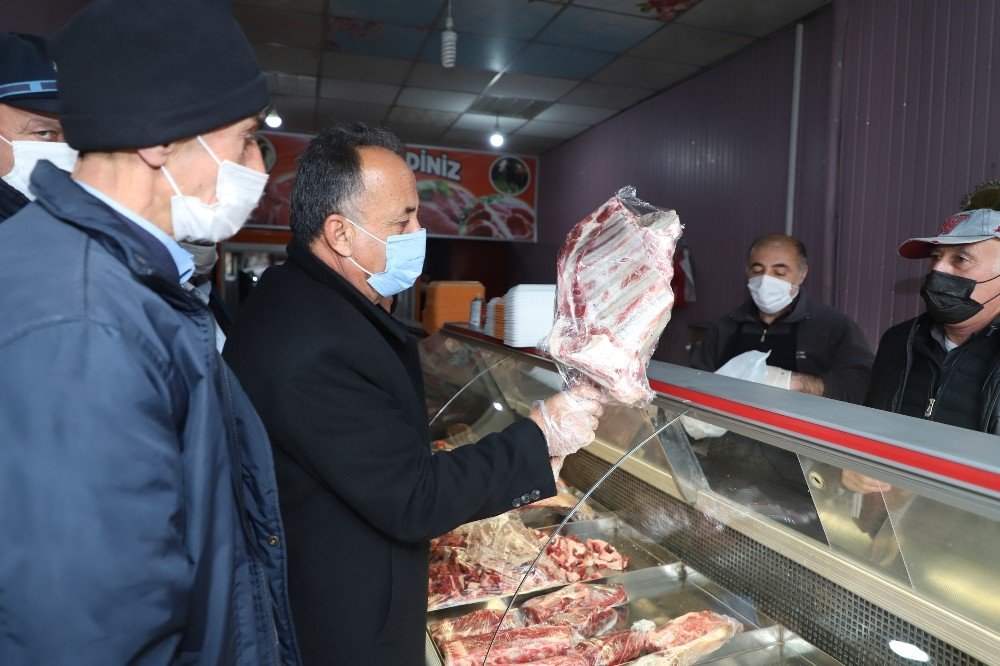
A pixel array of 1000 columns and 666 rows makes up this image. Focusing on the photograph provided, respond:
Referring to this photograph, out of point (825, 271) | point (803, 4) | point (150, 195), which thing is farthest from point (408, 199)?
point (803, 4)

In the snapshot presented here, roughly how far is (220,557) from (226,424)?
20 centimetres

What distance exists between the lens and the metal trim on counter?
3.96 ft

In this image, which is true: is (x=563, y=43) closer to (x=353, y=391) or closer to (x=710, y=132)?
(x=710, y=132)

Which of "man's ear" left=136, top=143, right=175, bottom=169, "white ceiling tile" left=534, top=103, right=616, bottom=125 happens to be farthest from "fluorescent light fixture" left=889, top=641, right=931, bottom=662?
"white ceiling tile" left=534, top=103, right=616, bottom=125

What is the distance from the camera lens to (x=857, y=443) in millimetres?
1075

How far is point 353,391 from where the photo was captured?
4.27ft

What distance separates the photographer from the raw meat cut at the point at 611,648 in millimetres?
1732

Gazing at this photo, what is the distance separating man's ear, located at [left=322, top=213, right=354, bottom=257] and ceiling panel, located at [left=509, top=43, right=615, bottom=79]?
4.96m

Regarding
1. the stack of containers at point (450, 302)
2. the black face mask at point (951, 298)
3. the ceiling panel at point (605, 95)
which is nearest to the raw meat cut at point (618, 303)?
the black face mask at point (951, 298)

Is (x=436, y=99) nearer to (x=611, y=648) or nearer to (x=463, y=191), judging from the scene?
(x=463, y=191)

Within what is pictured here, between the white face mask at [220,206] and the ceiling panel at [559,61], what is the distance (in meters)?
5.39

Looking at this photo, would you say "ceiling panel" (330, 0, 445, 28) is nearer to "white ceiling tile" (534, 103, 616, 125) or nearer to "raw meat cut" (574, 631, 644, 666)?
"white ceiling tile" (534, 103, 616, 125)

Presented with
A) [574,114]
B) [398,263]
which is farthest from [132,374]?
[574,114]

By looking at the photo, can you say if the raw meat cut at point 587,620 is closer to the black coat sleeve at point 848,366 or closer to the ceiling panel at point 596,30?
the black coat sleeve at point 848,366
